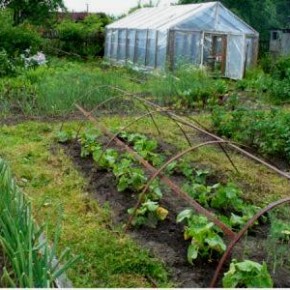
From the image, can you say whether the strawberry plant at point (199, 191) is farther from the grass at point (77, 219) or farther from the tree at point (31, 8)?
the tree at point (31, 8)

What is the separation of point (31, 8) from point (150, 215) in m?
18.6

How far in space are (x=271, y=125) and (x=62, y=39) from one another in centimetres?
1687

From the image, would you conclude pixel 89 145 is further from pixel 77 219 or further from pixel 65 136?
pixel 77 219

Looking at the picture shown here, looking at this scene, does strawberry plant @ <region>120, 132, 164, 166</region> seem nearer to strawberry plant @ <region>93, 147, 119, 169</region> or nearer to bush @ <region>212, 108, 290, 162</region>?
strawberry plant @ <region>93, 147, 119, 169</region>

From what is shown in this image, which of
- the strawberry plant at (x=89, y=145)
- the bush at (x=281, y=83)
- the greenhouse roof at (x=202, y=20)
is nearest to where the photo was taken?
the strawberry plant at (x=89, y=145)

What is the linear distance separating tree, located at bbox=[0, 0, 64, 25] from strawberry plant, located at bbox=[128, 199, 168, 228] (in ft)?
59.0

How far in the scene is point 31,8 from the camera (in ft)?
71.4

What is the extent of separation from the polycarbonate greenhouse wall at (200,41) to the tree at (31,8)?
5521 mm

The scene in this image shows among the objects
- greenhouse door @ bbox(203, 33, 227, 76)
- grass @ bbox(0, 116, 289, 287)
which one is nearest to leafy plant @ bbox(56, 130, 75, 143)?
grass @ bbox(0, 116, 289, 287)

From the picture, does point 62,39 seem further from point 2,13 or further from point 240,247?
point 240,247

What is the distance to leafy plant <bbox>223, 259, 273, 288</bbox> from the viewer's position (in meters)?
3.30

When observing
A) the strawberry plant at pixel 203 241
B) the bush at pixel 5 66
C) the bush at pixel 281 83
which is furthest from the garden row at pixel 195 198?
the bush at pixel 281 83

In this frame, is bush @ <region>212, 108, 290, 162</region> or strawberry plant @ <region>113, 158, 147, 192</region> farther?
bush @ <region>212, 108, 290, 162</region>

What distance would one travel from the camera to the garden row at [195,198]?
3406 mm
